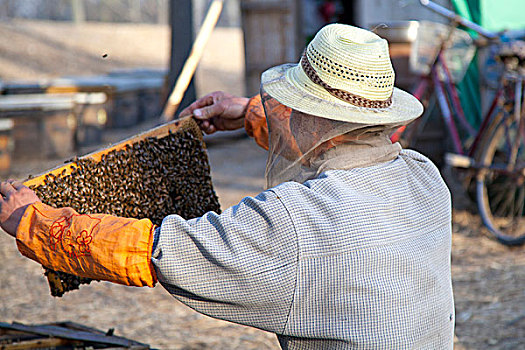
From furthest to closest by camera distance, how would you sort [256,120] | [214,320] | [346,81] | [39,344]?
1. [214,320]
2. [256,120]
3. [39,344]
4. [346,81]

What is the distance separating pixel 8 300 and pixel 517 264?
139 inches

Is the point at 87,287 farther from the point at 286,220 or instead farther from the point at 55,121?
the point at 55,121

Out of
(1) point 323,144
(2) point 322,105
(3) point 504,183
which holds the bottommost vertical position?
(3) point 504,183

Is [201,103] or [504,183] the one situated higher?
[201,103]

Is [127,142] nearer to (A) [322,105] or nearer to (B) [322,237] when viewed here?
(A) [322,105]

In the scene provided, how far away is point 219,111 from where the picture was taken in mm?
2453

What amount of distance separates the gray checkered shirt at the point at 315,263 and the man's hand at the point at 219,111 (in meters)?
0.86

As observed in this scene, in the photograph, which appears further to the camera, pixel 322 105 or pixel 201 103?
pixel 201 103

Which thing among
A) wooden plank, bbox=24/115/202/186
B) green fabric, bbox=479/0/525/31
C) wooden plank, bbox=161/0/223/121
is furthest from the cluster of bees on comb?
green fabric, bbox=479/0/525/31

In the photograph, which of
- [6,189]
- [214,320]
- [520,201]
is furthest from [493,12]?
[6,189]

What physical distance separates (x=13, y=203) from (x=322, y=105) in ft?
2.95

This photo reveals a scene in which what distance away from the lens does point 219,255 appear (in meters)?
1.53

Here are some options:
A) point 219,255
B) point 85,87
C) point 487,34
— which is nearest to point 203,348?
point 219,255

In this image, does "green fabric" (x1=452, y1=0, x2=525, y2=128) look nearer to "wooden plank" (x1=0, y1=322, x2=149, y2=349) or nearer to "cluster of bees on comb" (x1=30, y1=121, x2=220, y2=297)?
"cluster of bees on comb" (x1=30, y1=121, x2=220, y2=297)
